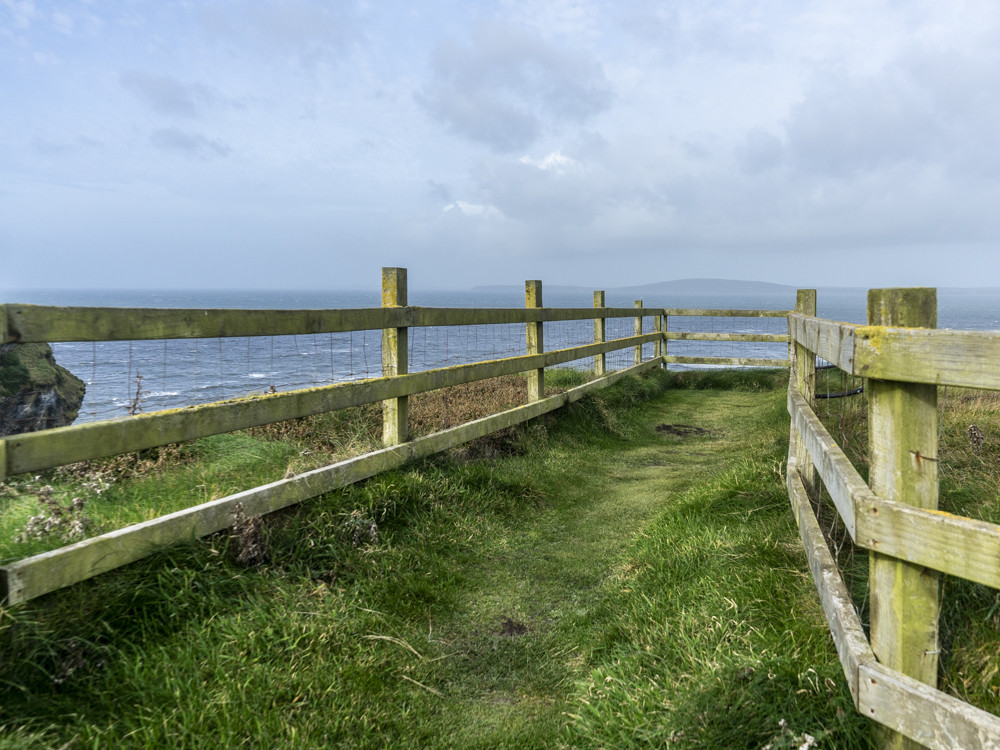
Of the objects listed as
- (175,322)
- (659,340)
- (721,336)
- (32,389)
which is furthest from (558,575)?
(721,336)

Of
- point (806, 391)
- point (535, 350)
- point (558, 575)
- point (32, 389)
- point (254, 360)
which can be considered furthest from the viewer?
point (254, 360)

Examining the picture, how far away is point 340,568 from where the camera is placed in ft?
12.3

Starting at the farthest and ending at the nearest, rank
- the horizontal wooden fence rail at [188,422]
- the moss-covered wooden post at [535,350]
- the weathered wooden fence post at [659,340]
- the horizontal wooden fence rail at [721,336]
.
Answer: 1. the weathered wooden fence post at [659,340]
2. the horizontal wooden fence rail at [721,336]
3. the moss-covered wooden post at [535,350]
4. the horizontal wooden fence rail at [188,422]

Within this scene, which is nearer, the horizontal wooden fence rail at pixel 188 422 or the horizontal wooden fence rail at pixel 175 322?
the horizontal wooden fence rail at pixel 188 422

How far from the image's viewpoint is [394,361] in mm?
5125

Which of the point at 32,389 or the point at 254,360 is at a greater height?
the point at 32,389

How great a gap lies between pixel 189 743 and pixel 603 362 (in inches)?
331

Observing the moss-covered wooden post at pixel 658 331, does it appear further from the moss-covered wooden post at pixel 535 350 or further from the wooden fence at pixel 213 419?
the wooden fence at pixel 213 419

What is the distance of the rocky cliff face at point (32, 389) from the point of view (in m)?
8.73

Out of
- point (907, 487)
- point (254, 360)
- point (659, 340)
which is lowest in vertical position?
point (254, 360)

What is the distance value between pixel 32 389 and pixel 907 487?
10660 millimetres

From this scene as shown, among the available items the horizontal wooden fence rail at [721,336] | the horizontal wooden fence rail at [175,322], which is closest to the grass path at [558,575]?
the horizontal wooden fence rail at [175,322]

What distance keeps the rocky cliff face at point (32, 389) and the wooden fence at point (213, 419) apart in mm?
5606

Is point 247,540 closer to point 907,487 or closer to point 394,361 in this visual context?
point 394,361
